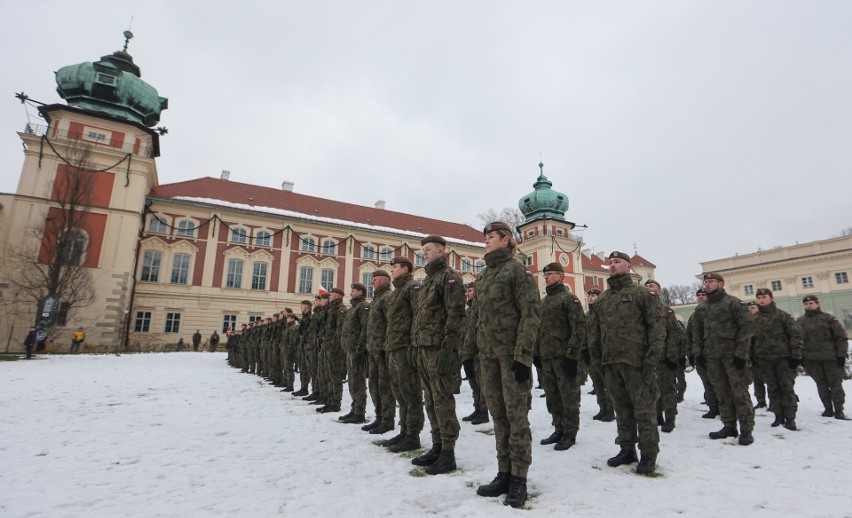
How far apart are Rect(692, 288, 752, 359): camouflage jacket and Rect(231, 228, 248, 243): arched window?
3307 cm

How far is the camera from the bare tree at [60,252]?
2305 centimetres

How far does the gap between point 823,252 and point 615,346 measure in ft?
175

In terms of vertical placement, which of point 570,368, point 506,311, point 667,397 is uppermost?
point 506,311

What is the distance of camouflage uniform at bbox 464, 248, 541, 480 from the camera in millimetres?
3471

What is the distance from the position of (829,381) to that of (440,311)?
7.71 m

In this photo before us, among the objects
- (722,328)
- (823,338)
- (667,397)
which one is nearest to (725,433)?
(667,397)

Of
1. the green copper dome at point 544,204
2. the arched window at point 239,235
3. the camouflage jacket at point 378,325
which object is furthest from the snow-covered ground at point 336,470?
the green copper dome at point 544,204

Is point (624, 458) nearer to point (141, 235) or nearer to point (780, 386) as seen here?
point (780, 386)

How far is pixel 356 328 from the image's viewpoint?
6977 millimetres

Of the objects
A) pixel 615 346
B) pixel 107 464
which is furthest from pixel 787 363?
pixel 107 464

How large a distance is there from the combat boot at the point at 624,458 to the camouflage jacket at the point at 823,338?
5.75 meters

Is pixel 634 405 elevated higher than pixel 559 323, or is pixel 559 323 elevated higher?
pixel 559 323

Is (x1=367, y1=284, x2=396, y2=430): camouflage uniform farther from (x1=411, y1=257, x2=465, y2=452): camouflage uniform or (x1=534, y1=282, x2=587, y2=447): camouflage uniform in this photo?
(x1=534, y1=282, x2=587, y2=447): camouflage uniform

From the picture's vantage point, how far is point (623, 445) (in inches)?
172
